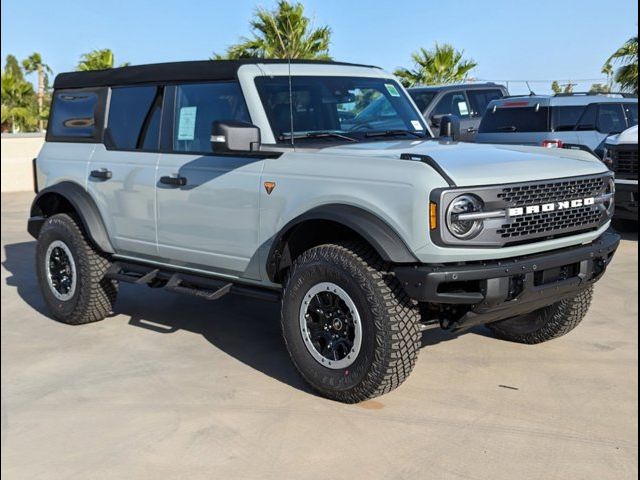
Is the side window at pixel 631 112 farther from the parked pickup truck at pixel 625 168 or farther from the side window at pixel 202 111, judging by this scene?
the side window at pixel 202 111

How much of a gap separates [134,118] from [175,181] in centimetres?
90

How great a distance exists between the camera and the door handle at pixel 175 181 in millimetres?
5109

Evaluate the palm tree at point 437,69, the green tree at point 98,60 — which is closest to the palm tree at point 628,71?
the palm tree at point 437,69

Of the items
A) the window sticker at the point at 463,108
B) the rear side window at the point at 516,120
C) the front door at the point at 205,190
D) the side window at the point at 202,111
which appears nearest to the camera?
the front door at the point at 205,190

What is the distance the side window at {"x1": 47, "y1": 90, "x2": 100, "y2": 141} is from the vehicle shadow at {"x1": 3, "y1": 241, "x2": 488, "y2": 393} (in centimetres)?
153

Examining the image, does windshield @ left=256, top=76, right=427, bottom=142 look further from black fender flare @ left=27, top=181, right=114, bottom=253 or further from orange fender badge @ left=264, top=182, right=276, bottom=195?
black fender flare @ left=27, top=181, right=114, bottom=253

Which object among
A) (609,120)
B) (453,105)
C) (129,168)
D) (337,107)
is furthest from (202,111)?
(453,105)

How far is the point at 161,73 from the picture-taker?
552cm

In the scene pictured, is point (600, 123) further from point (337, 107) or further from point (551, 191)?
point (551, 191)

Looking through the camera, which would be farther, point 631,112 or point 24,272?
point 631,112

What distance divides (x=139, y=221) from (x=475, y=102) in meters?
9.88

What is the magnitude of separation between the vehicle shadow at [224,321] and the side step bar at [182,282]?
492 mm

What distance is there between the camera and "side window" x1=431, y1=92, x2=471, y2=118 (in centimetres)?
1333

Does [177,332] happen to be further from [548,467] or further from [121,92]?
[548,467]
